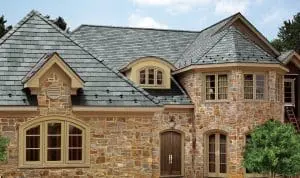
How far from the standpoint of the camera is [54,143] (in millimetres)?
17828

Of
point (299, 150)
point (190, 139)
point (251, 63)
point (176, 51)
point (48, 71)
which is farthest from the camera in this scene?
point (176, 51)

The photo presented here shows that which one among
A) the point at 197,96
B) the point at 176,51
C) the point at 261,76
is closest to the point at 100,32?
the point at 176,51

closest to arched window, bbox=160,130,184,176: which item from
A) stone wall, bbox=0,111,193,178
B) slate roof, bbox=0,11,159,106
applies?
stone wall, bbox=0,111,193,178

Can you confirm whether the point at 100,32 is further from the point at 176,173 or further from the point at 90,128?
the point at 90,128

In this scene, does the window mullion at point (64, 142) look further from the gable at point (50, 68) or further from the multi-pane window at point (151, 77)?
the multi-pane window at point (151, 77)

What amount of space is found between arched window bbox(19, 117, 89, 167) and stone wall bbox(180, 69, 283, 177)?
8353 mm

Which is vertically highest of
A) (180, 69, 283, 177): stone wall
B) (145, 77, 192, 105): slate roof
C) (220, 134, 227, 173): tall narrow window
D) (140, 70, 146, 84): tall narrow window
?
(140, 70, 146, 84): tall narrow window

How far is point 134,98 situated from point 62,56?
112 inches

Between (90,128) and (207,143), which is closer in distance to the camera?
(90,128)

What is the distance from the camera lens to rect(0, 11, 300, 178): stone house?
57.8ft

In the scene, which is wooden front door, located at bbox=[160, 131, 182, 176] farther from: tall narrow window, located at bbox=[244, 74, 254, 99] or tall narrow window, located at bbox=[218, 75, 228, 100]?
tall narrow window, located at bbox=[244, 74, 254, 99]

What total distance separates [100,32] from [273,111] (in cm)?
1092

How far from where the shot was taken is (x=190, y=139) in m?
25.8

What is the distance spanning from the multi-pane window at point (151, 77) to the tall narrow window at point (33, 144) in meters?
9.55
